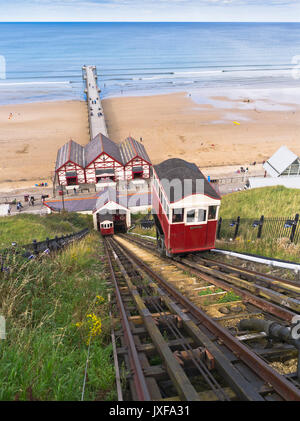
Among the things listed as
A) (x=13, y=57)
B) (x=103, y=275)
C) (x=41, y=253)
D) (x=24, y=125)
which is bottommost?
(x=103, y=275)

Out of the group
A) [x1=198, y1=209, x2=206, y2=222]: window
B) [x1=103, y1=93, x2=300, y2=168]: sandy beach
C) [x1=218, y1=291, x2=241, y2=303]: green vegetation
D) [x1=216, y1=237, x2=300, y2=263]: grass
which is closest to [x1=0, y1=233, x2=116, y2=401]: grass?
[x1=218, y1=291, x2=241, y2=303]: green vegetation

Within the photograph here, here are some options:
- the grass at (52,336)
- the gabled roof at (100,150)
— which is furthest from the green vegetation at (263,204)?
the gabled roof at (100,150)

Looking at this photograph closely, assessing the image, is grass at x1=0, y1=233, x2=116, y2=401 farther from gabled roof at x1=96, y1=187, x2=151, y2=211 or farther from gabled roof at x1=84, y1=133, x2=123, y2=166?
gabled roof at x1=84, y1=133, x2=123, y2=166

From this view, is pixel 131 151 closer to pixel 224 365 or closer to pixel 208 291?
pixel 208 291

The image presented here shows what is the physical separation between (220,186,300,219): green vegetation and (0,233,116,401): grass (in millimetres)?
11676

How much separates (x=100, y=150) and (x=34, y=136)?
A: 61.6 feet

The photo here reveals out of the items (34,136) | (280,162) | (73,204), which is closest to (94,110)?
(34,136)

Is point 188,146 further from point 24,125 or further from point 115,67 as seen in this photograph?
point 115,67

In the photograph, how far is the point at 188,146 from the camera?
1628 inches

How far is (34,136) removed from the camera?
4397 cm

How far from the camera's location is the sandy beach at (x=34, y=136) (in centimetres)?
3450

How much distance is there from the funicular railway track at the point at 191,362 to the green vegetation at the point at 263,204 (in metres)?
12.1

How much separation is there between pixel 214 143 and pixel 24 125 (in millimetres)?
32735

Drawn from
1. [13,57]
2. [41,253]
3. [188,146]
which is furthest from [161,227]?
[13,57]
